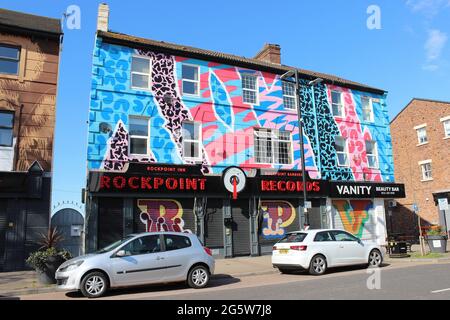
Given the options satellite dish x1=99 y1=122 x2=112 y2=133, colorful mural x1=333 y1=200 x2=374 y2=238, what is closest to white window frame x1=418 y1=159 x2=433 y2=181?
colorful mural x1=333 y1=200 x2=374 y2=238

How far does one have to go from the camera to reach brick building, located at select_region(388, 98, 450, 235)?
97.1 feet

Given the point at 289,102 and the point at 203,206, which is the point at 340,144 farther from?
the point at 203,206

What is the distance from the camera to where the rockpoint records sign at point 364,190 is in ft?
71.1

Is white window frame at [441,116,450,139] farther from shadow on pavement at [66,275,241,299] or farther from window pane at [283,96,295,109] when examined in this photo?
shadow on pavement at [66,275,241,299]

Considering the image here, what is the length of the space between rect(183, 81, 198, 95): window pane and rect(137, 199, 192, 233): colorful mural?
18.3ft

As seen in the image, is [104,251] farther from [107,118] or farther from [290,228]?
[290,228]

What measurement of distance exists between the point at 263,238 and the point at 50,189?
10.1m

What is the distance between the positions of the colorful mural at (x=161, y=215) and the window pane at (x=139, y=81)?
17.8 ft

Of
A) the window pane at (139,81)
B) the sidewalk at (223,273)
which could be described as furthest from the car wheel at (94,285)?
the window pane at (139,81)

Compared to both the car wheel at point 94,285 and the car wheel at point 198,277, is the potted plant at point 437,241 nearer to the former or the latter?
the car wheel at point 198,277

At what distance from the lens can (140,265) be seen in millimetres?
10211

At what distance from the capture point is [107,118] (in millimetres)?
17219
